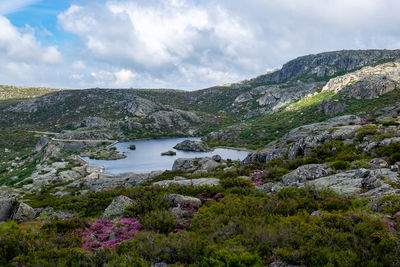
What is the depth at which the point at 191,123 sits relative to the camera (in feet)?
603

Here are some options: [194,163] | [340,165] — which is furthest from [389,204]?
[194,163]

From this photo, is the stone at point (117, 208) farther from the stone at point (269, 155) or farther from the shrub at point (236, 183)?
the stone at point (269, 155)

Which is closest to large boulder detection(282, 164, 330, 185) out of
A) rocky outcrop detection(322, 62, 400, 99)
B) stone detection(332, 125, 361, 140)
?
stone detection(332, 125, 361, 140)

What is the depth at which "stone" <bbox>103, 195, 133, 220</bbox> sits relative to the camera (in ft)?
45.8

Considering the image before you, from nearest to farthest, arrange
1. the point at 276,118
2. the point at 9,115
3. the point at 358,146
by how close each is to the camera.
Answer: the point at 358,146 → the point at 276,118 → the point at 9,115

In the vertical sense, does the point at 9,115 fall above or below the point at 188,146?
above

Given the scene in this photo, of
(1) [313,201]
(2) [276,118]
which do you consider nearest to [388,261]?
(1) [313,201]

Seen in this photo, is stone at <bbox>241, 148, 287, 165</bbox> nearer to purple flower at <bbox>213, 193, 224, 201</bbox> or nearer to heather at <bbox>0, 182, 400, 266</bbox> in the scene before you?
purple flower at <bbox>213, 193, 224, 201</bbox>

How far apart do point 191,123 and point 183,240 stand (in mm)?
175558

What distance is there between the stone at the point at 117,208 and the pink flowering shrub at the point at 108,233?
0.79m

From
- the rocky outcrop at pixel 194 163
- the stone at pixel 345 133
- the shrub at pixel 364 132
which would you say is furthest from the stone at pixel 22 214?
the stone at pixel 345 133

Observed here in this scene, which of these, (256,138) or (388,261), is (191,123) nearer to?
(256,138)

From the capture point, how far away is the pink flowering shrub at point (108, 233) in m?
10.1

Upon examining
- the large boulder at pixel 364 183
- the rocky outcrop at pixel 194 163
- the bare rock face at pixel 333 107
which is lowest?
the rocky outcrop at pixel 194 163
